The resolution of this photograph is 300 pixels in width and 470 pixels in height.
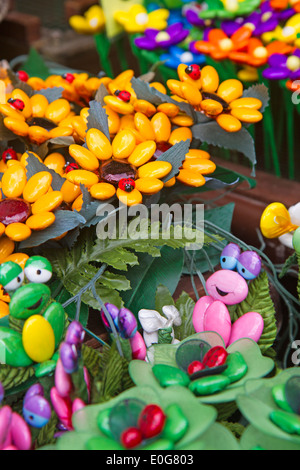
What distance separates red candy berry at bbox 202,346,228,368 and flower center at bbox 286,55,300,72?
1.83 ft

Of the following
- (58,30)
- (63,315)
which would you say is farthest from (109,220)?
(58,30)

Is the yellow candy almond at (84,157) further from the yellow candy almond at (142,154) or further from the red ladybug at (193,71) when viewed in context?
the red ladybug at (193,71)

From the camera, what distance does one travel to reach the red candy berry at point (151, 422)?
0.32m

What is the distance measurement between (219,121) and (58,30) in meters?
1.07

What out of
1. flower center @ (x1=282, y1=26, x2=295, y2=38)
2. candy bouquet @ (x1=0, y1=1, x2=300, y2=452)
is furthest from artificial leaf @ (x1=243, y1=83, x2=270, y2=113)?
flower center @ (x1=282, y1=26, x2=295, y2=38)

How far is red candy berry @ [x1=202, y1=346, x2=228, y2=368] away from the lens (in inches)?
15.3

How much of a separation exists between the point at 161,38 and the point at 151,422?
804 millimetres

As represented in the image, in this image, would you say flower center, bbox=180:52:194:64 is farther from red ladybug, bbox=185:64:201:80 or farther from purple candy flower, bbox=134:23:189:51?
red ladybug, bbox=185:64:201:80

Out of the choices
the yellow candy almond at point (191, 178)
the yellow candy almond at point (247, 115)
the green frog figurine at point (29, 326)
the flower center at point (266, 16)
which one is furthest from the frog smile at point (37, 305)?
the flower center at point (266, 16)

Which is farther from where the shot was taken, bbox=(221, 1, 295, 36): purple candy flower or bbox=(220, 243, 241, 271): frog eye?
bbox=(221, 1, 295, 36): purple candy flower

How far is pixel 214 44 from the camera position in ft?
2.94

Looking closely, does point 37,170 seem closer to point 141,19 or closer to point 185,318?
point 185,318

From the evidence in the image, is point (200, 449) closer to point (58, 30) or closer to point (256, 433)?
point (256, 433)

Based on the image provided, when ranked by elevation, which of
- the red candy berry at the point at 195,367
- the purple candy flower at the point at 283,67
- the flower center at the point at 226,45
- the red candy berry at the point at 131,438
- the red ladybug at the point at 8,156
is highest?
the flower center at the point at 226,45
